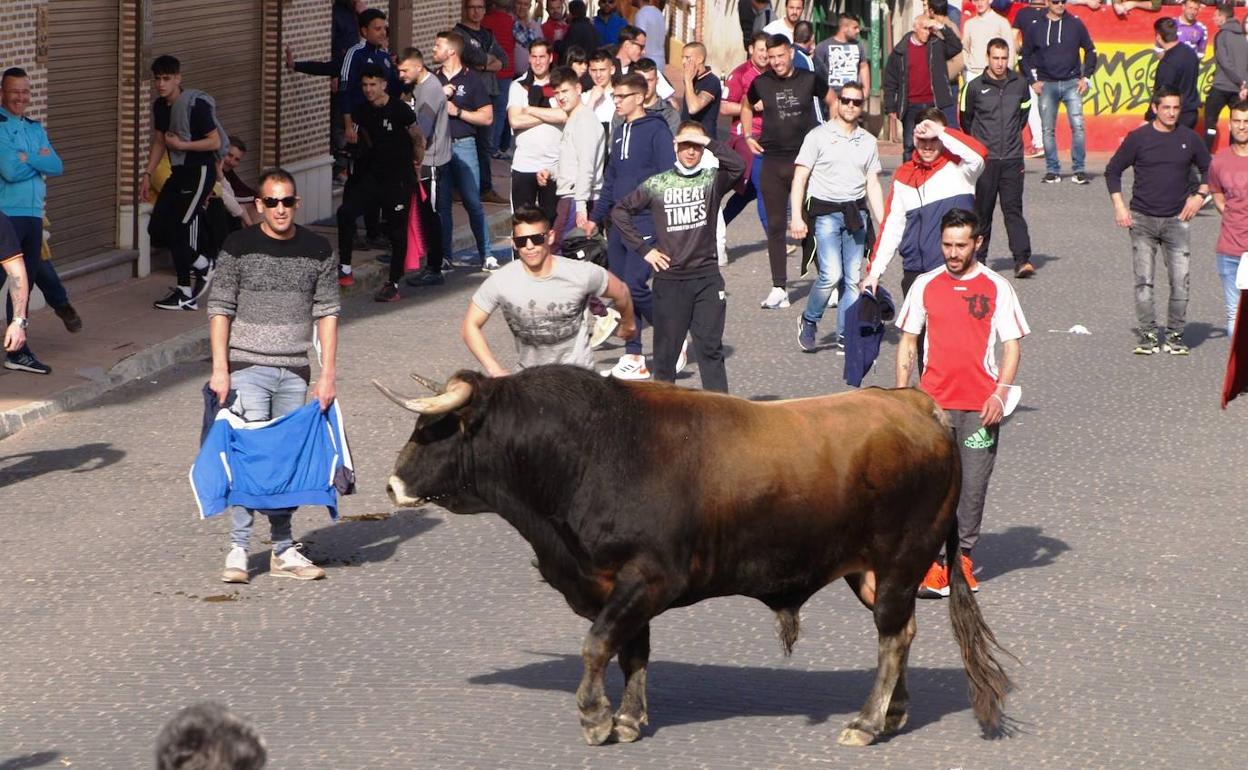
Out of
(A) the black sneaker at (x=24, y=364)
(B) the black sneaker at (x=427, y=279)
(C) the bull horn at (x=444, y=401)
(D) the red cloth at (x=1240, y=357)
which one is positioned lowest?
(B) the black sneaker at (x=427, y=279)

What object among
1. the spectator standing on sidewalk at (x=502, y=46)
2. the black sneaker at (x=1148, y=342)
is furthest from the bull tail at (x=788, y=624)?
the spectator standing on sidewalk at (x=502, y=46)

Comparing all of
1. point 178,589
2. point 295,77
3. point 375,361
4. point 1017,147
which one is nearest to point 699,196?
point 375,361

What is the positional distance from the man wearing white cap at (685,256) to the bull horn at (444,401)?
16.9 feet

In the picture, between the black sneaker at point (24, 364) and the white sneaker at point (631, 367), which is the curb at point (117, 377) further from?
the white sneaker at point (631, 367)

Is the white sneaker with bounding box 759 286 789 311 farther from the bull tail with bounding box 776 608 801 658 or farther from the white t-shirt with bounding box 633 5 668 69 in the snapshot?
the white t-shirt with bounding box 633 5 668 69

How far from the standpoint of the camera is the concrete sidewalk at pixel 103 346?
44.9 feet

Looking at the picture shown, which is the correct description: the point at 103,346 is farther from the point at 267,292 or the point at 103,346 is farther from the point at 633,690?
the point at 633,690

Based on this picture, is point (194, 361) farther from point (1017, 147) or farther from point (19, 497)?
point (1017, 147)

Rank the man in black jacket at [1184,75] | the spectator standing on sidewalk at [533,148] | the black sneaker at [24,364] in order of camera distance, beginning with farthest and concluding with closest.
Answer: the man in black jacket at [1184,75], the spectator standing on sidewalk at [533,148], the black sneaker at [24,364]

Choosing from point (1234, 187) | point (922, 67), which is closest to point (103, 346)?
point (1234, 187)

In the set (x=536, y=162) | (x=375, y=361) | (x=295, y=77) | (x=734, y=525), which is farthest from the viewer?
(x=295, y=77)

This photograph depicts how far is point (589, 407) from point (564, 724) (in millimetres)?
1299

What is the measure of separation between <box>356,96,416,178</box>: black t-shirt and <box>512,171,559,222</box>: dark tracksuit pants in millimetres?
1155

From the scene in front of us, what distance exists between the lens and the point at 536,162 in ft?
60.7
